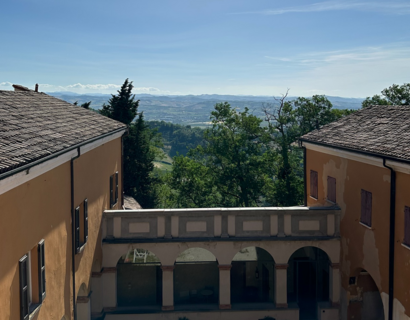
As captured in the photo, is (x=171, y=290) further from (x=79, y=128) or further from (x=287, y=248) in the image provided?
(x=79, y=128)

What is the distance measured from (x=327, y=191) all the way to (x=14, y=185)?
13.4 metres

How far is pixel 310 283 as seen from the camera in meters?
18.7

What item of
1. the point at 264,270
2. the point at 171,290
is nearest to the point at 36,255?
the point at 171,290

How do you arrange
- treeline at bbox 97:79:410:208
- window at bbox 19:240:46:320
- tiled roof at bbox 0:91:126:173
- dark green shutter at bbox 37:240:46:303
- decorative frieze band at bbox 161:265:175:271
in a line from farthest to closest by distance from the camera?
1. treeline at bbox 97:79:410:208
2. decorative frieze band at bbox 161:265:175:271
3. dark green shutter at bbox 37:240:46:303
4. window at bbox 19:240:46:320
5. tiled roof at bbox 0:91:126:173

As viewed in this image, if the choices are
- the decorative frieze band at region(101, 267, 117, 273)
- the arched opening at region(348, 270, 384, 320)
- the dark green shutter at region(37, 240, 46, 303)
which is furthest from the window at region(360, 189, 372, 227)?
the dark green shutter at region(37, 240, 46, 303)

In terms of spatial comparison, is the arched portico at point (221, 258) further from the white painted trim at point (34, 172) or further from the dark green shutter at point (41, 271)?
the dark green shutter at point (41, 271)

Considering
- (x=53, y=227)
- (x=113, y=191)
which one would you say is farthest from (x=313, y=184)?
(x=53, y=227)

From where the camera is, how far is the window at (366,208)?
1453cm

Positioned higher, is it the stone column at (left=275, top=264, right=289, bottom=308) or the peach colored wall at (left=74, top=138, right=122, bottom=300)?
the peach colored wall at (left=74, top=138, right=122, bottom=300)

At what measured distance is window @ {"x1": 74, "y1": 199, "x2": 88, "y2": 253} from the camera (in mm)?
12719

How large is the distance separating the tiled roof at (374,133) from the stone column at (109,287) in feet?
31.3

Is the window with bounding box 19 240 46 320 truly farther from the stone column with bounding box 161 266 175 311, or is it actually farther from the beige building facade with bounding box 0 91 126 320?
the stone column with bounding box 161 266 175 311

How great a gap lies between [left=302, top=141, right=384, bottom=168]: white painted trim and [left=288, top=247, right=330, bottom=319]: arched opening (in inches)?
167

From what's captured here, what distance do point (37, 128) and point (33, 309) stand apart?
13.9 ft
